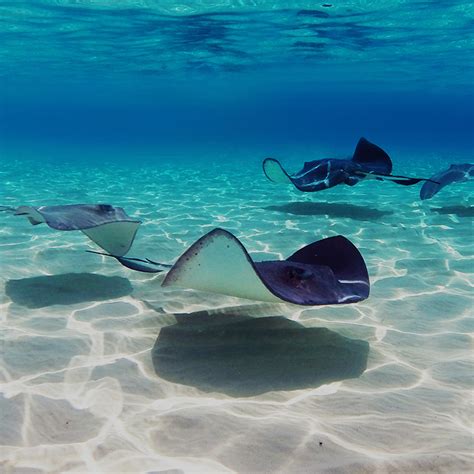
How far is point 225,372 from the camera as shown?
3.82 meters

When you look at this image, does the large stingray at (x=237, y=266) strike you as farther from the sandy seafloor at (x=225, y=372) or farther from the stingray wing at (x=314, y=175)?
the stingray wing at (x=314, y=175)

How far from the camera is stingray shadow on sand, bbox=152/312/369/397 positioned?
12.1 ft

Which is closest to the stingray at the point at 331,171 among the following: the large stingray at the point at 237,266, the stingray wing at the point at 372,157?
the stingray wing at the point at 372,157

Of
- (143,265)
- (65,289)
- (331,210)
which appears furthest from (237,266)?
(331,210)

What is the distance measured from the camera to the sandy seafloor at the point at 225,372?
274cm

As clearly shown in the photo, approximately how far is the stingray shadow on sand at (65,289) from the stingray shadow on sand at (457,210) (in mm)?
8607

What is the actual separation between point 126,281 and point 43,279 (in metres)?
1.11

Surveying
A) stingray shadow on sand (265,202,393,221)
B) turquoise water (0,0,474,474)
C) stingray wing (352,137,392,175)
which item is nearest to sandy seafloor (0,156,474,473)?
turquoise water (0,0,474,474)

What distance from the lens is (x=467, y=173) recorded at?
11.0m

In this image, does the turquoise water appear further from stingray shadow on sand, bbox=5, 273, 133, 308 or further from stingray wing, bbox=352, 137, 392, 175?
stingray wing, bbox=352, 137, 392, 175

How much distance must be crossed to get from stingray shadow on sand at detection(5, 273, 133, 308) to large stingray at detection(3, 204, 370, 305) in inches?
20.5

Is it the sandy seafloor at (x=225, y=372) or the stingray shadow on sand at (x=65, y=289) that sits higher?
the sandy seafloor at (x=225, y=372)

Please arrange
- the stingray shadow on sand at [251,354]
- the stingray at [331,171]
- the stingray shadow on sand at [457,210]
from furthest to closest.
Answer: the stingray shadow on sand at [457,210], the stingray at [331,171], the stingray shadow on sand at [251,354]

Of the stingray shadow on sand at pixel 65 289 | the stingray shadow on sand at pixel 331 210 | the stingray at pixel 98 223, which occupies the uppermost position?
the stingray at pixel 98 223
